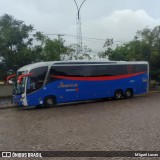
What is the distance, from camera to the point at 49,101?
24156 mm

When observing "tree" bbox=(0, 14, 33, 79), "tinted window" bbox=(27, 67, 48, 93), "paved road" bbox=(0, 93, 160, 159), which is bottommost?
"paved road" bbox=(0, 93, 160, 159)

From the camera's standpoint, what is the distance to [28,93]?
912 inches

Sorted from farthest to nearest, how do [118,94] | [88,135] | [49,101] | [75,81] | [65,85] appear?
1. [118,94]
2. [75,81]
3. [65,85]
4. [49,101]
5. [88,135]

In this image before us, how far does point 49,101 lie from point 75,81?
2.54 m

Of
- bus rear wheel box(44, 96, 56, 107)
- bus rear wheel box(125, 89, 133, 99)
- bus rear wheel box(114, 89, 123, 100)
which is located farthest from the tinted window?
bus rear wheel box(125, 89, 133, 99)

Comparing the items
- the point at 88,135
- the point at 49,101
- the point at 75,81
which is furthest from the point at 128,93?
the point at 88,135

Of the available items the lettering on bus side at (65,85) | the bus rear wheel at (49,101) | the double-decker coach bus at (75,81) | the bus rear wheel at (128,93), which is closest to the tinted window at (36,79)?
the double-decker coach bus at (75,81)

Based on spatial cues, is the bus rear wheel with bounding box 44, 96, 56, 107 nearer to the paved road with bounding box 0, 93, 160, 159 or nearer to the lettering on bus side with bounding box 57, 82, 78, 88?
the lettering on bus side with bounding box 57, 82, 78, 88

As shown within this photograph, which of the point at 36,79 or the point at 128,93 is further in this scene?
the point at 128,93

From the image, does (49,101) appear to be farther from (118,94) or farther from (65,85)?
(118,94)

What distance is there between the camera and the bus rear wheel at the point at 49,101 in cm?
2395

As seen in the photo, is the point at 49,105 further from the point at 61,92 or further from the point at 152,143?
the point at 152,143

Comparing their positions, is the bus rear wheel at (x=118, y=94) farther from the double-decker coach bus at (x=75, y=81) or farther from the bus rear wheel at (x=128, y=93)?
the bus rear wheel at (x=128, y=93)

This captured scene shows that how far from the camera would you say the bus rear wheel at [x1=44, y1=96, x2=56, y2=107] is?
78.6ft
